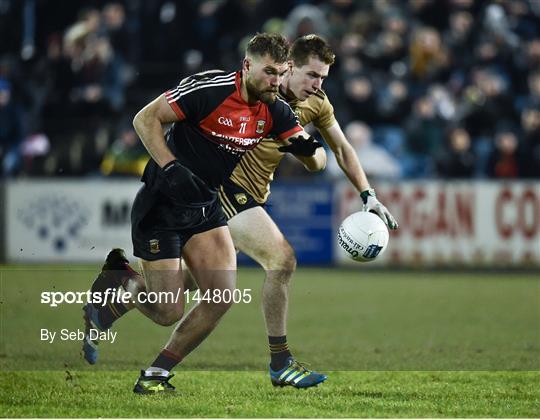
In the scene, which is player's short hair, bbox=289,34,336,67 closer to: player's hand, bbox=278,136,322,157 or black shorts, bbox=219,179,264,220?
player's hand, bbox=278,136,322,157

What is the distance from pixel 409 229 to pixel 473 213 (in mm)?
933

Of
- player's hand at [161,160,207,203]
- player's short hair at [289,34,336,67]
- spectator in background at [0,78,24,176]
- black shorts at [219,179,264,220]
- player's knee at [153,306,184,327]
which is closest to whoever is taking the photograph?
player's hand at [161,160,207,203]

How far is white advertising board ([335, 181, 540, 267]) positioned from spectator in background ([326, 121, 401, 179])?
0.29 meters

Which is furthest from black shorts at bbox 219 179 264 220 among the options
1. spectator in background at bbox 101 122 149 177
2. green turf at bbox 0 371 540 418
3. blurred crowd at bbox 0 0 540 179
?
spectator in background at bbox 101 122 149 177

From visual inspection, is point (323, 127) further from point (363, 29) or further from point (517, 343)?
point (363, 29)

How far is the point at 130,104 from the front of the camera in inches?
778

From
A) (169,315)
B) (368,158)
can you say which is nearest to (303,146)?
(169,315)

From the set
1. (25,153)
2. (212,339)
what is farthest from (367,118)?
(212,339)

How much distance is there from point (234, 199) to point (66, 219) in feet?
29.8

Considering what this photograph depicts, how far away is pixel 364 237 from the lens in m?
8.03

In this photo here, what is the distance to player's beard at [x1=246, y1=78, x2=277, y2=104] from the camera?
24.5 feet

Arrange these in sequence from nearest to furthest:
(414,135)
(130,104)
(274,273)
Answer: (274,273)
(414,135)
(130,104)

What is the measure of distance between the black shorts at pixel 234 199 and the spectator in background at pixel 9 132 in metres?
10.5

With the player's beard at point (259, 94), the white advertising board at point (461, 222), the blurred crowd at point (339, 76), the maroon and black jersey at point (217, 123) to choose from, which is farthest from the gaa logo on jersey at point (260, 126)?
the blurred crowd at point (339, 76)
